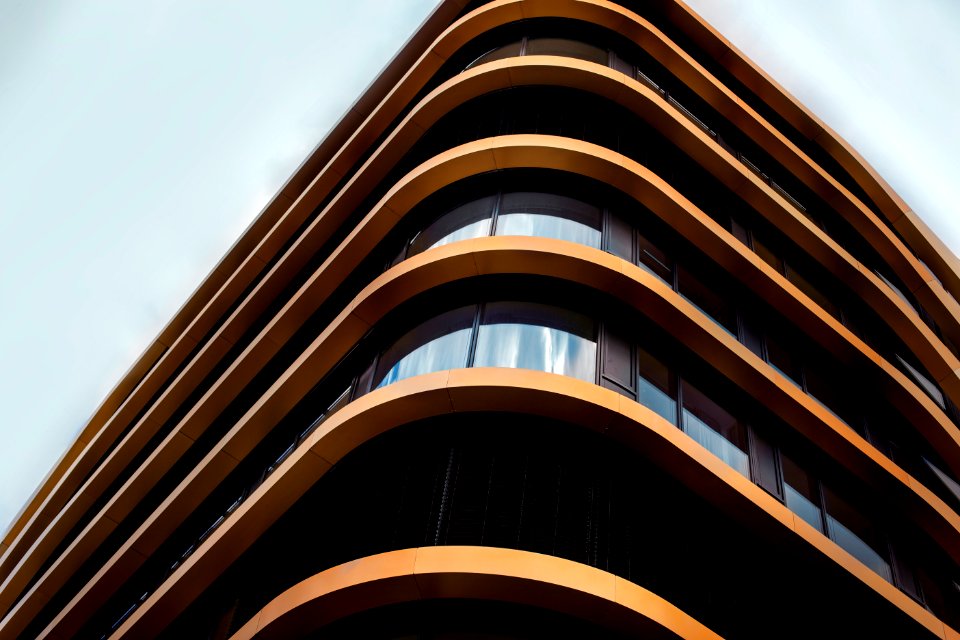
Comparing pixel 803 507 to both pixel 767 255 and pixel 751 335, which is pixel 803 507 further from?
pixel 767 255

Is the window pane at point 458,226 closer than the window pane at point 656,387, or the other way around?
the window pane at point 656,387

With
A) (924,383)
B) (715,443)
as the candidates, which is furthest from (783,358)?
(924,383)

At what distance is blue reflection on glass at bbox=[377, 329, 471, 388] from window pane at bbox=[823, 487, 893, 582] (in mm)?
7040

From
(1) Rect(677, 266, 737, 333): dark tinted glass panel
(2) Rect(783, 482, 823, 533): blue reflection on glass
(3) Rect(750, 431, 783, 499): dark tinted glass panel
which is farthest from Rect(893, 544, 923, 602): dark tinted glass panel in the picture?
(1) Rect(677, 266, 737, 333): dark tinted glass panel

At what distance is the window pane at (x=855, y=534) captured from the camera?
46.8 feet

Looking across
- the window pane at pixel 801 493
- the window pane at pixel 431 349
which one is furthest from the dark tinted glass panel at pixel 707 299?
the window pane at pixel 431 349

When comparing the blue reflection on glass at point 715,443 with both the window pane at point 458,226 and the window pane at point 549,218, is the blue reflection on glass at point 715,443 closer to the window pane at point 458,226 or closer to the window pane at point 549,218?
the window pane at point 549,218

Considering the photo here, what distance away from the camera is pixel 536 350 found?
1283 cm

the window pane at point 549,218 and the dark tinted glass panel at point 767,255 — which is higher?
the dark tinted glass panel at point 767,255

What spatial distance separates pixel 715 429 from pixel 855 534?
331 centimetres

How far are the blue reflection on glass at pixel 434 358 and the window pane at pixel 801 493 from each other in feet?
19.7

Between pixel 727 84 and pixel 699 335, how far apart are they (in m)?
13.1

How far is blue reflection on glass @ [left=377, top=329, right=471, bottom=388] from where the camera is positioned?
13.0 metres

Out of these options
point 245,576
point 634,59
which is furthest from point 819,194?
point 245,576
